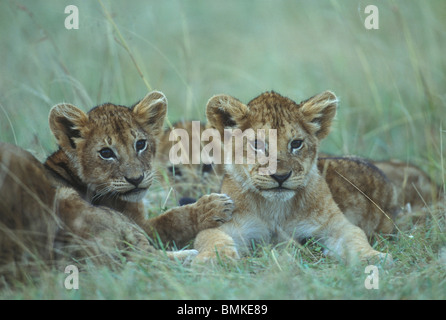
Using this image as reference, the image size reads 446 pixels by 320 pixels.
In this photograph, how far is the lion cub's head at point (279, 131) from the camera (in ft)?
15.3

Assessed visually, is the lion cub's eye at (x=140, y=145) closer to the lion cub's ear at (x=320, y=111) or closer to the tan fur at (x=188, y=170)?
the tan fur at (x=188, y=170)

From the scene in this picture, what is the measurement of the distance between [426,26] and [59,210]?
21.8 ft

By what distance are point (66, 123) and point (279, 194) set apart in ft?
5.95

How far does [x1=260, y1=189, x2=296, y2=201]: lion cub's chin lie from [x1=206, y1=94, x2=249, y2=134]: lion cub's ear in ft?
2.01

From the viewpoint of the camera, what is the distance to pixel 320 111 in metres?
5.07

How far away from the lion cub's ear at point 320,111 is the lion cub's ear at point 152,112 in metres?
1.23

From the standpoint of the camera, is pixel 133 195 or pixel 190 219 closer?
pixel 133 195

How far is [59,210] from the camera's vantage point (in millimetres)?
4242
